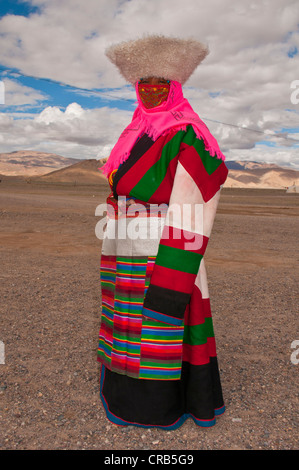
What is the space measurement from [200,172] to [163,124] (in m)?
0.32

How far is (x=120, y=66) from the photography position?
7.57 ft

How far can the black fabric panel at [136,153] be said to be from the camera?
2117 millimetres

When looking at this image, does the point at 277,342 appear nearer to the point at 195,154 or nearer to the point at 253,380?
the point at 253,380

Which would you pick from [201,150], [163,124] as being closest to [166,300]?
[201,150]

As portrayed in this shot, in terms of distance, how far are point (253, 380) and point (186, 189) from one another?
72.8 inches

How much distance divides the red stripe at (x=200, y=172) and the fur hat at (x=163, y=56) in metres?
0.46

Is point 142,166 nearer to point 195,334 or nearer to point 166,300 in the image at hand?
point 166,300

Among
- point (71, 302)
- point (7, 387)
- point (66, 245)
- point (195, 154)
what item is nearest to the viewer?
point (195, 154)

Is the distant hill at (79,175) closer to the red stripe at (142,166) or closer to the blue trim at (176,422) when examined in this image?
the blue trim at (176,422)

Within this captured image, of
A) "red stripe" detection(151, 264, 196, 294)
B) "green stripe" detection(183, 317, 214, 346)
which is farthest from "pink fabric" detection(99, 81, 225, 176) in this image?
"green stripe" detection(183, 317, 214, 346)

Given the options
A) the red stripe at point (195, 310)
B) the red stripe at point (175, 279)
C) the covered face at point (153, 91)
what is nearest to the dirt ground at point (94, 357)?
the red stripe at point (195, 310)

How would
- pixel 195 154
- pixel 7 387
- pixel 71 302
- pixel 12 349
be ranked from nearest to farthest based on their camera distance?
pixel 195 154
pixel 7 387
pixel 12 349
pixel 71 302

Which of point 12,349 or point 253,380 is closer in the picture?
point 253,380

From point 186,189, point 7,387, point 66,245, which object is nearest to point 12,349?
point 7,387
